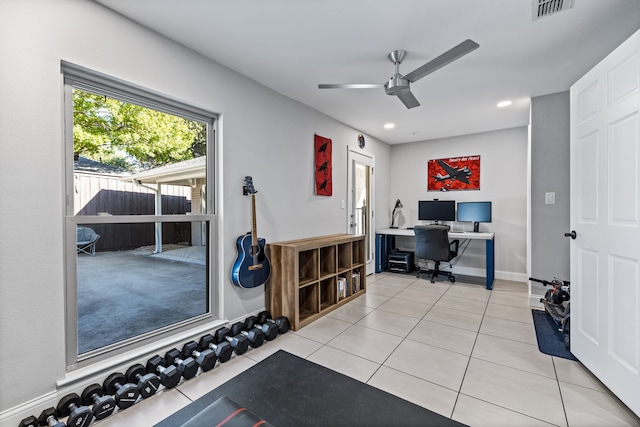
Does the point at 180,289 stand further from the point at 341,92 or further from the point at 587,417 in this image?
the point at 587,417

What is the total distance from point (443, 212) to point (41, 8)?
521 centimetres

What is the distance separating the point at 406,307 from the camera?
11.3 ft

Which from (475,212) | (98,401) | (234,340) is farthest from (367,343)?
(475,212)

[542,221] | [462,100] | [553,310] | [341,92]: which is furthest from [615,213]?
[341,92]

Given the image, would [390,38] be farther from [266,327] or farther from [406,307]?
[406,307]

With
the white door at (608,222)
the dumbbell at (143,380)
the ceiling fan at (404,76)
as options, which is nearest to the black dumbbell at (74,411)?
the dumbbell at (143,380)

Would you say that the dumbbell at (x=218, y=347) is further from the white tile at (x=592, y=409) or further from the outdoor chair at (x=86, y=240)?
the white tile at (x=592, y=409)

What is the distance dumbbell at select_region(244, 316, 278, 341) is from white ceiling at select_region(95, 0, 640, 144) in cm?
238

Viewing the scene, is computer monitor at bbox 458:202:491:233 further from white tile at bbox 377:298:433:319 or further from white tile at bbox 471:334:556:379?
white tile at bbox 471:334:556:379

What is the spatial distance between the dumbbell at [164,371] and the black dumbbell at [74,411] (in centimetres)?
38

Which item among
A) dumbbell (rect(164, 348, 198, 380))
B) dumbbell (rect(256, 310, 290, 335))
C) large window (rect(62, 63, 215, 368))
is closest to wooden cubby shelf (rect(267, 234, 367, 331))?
dumbbell (rect(256, 310, 290, 335))

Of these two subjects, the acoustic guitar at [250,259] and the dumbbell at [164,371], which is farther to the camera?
the acoustic guitar at [250,259]

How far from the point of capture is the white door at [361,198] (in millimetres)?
4574

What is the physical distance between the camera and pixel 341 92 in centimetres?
319
